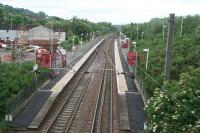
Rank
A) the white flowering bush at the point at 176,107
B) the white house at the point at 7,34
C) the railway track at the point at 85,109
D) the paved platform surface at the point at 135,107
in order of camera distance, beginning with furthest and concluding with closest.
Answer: the white house at the point at 7,34, the paved platform surface at the point at 135,107, the railway track at the point at 85,109, the white flowering bush at the point at 176,107

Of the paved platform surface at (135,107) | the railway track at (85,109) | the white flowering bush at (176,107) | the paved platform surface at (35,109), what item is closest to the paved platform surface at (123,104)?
the paved platform surface at (135,107)

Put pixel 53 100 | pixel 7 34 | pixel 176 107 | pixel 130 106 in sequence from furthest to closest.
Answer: pixel 7 34 → pixel 53 100 → pixel 130 106 → pixel 176 107

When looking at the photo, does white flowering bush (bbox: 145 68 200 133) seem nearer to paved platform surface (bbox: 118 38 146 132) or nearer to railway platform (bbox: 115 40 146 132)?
railway platform (bbox: 115 40 146 132)

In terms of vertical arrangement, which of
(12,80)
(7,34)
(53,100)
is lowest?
(53,100)

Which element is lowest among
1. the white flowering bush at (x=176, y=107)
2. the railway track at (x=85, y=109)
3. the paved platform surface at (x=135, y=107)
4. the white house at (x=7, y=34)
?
the railway track at (x=85, y=109)

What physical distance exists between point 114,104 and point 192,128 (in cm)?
1850

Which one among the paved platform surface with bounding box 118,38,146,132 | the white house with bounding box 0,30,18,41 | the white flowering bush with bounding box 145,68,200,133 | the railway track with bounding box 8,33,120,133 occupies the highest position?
the white house with bounding box 0,30,18,41

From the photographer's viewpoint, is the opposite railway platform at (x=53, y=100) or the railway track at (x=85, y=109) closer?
the railway track at (x=85, y=109)

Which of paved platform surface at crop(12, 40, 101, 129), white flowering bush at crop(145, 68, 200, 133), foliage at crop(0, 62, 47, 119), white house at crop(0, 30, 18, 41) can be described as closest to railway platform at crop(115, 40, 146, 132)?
paved platform surface at crop(12, 40, 101, 129)

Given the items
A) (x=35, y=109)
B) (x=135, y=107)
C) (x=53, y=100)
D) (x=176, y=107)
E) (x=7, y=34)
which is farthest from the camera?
(x=7, y=34)

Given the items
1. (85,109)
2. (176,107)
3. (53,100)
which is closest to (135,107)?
(85,109)

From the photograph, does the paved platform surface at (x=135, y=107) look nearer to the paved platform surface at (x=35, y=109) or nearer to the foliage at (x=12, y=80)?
the paved platform surface at (x=35, y=109)

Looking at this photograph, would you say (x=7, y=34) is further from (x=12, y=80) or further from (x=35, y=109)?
(x=35, y=109)

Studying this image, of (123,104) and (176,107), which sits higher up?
(176,107)
